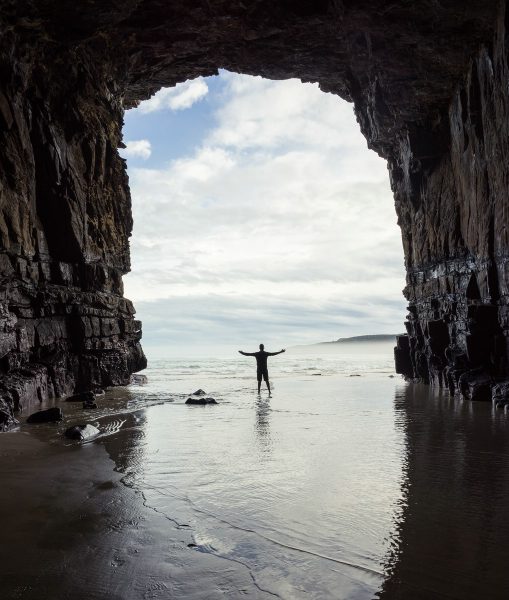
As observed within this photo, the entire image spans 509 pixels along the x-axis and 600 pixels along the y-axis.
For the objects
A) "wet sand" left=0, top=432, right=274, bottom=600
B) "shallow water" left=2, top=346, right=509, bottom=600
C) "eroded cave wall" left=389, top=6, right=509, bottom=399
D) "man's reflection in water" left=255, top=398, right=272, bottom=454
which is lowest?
"man's reflection in water" left=255, top=398, right=272, bottom=454

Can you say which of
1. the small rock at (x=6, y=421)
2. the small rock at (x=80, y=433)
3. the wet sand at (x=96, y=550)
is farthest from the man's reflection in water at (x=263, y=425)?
the small rock at (x=6, y=421)

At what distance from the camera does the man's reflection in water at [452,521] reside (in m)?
3.40

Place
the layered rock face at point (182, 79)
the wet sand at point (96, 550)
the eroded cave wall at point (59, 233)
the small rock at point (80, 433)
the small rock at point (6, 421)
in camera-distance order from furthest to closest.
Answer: the layered rock face at point (182, 79) → the eroded cave wall at point (59, 233) → the small rock at point (6, 421) → the small rock at point (80, 433) → the wet sand at point (96, 550)

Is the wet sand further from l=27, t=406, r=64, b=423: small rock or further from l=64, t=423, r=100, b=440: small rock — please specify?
l=27, t=406, r=64, b=423: small rock

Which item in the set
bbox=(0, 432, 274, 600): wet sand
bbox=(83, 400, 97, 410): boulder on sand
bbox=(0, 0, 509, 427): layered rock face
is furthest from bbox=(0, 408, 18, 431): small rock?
bbox=(0, 432, 274, 600): wet sand

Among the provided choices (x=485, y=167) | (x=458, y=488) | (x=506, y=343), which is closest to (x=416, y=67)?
(x=485, y=167)

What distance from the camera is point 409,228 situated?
87.5 ft

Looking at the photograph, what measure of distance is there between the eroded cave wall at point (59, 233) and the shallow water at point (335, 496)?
5692 mm

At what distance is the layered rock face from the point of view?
15.7 m

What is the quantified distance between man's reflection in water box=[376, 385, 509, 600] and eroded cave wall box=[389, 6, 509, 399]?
22.6ft

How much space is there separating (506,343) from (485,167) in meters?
6.16

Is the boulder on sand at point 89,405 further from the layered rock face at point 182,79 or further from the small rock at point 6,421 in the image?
the small rock at point 6,421

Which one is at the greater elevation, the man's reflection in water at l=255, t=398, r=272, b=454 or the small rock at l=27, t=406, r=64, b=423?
the small rock at l=27, t=406, r=64, b=423

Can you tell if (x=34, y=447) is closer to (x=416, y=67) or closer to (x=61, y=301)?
(x=61, y=301)
